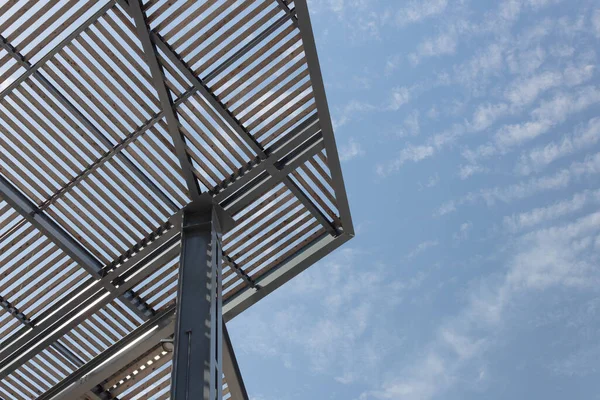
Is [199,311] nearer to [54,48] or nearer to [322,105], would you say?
[322,105]

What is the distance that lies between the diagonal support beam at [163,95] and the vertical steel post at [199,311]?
596mm

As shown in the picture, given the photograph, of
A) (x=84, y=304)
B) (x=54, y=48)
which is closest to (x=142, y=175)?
(x=54, y=48)

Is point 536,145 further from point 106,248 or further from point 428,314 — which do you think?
point 106,248

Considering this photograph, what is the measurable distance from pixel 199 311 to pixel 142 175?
12.3 ft

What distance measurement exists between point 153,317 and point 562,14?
148 ft

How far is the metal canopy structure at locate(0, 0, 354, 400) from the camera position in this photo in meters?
12.5

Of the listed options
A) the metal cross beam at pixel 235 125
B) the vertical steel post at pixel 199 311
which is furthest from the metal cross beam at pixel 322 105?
the vertical steel post at pixel 199 311

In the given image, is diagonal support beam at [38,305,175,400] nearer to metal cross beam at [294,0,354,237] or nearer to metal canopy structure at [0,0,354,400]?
metal canopy structure at [0,0,354,400]

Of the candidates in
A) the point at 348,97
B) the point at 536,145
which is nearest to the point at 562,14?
the point at 536,145

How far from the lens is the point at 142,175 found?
544 inches

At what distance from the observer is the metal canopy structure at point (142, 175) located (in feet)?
41.1

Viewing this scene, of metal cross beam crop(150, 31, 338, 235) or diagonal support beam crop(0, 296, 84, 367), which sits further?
diagonal support beam crop(0, 296, 84, 367)

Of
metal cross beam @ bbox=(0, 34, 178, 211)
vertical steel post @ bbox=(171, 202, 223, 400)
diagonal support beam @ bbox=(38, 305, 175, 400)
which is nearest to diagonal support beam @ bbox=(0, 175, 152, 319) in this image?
diagonal support beam @ bbox=(38, 305, 175, 400)

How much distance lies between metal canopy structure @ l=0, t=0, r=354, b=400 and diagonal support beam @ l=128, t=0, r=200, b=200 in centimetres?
3
